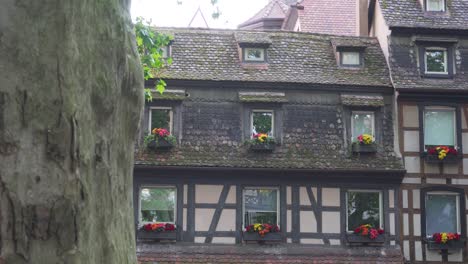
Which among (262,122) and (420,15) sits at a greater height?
(420,15)

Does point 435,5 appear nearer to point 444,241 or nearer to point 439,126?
point 439,126

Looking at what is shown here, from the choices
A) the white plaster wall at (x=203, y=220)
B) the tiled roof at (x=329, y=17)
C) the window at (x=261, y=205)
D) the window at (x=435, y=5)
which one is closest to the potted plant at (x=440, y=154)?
the window at (x=261, y=205)

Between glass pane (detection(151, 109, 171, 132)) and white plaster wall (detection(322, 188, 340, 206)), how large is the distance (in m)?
4.36

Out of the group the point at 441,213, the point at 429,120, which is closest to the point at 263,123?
the point at 429,120

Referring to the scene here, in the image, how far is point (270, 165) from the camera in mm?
20109

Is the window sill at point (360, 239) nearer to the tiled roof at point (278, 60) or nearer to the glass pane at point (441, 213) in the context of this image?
the glass pane at point (441, 213)

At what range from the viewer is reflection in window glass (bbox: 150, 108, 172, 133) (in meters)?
20.6

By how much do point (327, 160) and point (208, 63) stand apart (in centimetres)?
413

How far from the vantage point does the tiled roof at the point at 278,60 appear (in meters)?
21.1

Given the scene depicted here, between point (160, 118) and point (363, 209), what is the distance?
18.8 ft

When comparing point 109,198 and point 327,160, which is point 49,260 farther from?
point 327,160

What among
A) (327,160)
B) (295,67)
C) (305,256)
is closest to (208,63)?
(295,67)

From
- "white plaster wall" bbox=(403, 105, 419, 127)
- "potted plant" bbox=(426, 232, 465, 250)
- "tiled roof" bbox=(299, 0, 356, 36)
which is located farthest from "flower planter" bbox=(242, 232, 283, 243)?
"tiled roof" bbox=(299, 0, 356, 36)

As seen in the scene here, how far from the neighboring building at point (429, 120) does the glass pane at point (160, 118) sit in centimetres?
598
